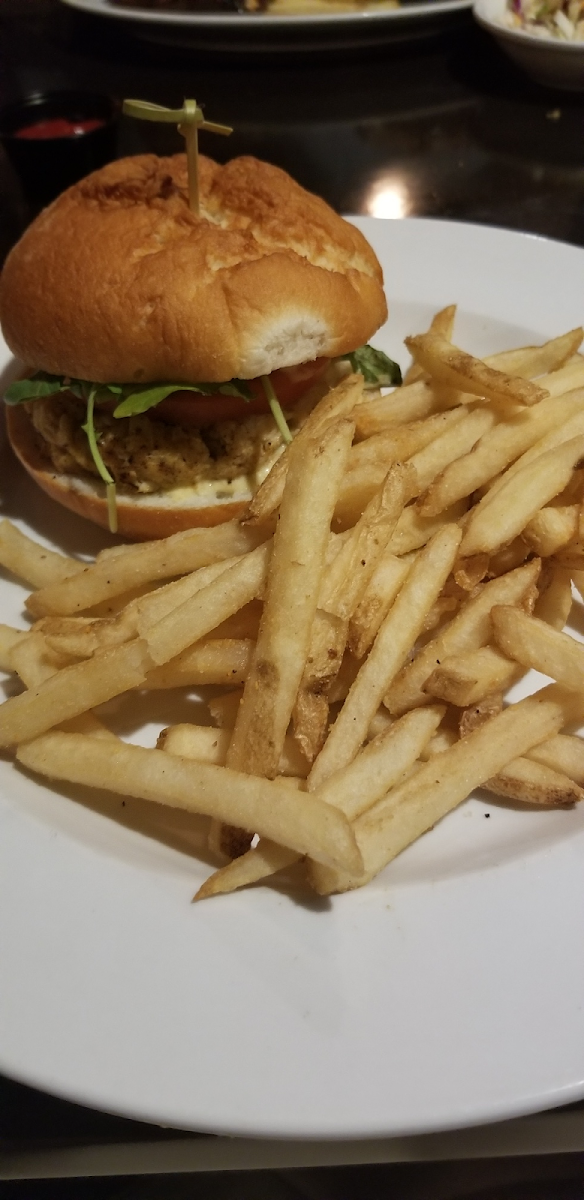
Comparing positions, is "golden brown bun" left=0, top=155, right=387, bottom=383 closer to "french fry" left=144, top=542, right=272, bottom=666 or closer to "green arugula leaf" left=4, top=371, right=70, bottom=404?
"green arugula leaf" left=4, top=371, right=70, bottom=404

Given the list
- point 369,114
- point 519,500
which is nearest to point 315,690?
point 519,500

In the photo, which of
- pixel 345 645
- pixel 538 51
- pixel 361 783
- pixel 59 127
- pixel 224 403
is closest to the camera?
pixel 361 783

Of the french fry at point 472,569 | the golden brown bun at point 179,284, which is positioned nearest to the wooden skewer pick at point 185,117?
the golden brown bun at point 179,284

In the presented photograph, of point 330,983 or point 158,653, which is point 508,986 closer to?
point 330,983

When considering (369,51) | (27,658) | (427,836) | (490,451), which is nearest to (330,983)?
(427,836)

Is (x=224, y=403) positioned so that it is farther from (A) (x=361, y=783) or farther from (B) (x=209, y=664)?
(A) (x=361, y=783)

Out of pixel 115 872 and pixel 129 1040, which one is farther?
pixel 115 872

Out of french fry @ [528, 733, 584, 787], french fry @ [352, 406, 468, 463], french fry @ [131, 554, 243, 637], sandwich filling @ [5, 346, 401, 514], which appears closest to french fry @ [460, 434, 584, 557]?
french fry @ [352, 406, 468, 463]
